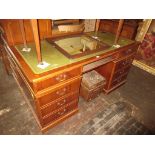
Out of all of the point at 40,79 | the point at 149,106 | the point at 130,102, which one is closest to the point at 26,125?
the point at 40,79

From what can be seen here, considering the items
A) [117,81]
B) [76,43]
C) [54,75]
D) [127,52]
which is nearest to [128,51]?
[127,52]

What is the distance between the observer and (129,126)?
2.44 metres

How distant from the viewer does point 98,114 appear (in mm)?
2615

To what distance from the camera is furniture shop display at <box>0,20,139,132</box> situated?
1.64 metres

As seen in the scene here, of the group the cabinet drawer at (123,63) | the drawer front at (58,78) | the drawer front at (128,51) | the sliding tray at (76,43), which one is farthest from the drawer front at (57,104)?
the drawer front at (128,51)

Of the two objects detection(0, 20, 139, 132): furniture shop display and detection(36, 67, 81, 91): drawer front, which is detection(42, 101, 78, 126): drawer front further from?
detection(36, 67, 81, 91): drawer front

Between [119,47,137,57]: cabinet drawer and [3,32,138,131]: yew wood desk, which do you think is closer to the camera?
[3,32,138,131]: yew wood desk

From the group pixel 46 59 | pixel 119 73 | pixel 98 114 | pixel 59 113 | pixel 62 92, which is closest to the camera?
pixel 46 59

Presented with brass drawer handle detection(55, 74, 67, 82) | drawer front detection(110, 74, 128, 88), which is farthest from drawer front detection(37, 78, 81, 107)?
drawer front detection(110, 74, 128, 88)

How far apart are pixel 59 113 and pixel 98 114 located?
86 cm

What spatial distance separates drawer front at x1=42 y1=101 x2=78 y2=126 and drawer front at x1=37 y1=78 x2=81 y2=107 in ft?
1.11

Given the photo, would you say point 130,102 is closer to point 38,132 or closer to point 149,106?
point 149,106

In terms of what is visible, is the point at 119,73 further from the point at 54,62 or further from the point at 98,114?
the point at 54,62

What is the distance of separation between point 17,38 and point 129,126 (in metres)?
2.53
